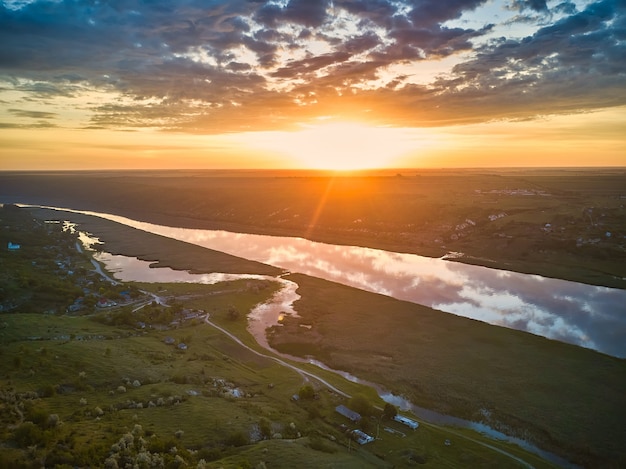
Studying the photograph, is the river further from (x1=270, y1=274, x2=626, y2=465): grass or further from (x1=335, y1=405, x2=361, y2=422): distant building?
(x1=335, y1=405, x2=361, y2=422): distant building

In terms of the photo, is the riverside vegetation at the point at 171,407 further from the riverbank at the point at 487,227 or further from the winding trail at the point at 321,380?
the riverbank at the point at 487,227

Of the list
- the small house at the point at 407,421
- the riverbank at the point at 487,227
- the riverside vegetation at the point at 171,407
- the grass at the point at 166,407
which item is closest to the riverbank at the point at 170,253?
the riverbank at the point at 487,227

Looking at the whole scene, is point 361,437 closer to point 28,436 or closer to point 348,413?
point 348,413

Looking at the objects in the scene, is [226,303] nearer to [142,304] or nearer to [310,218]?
[142,304]

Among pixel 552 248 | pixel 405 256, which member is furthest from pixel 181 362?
pixel 552 248

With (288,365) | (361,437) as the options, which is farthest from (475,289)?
(361,437)

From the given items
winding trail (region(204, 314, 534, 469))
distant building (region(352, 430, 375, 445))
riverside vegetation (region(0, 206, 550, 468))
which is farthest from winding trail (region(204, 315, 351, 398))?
distant building (region(352, 430, 375, 445))
